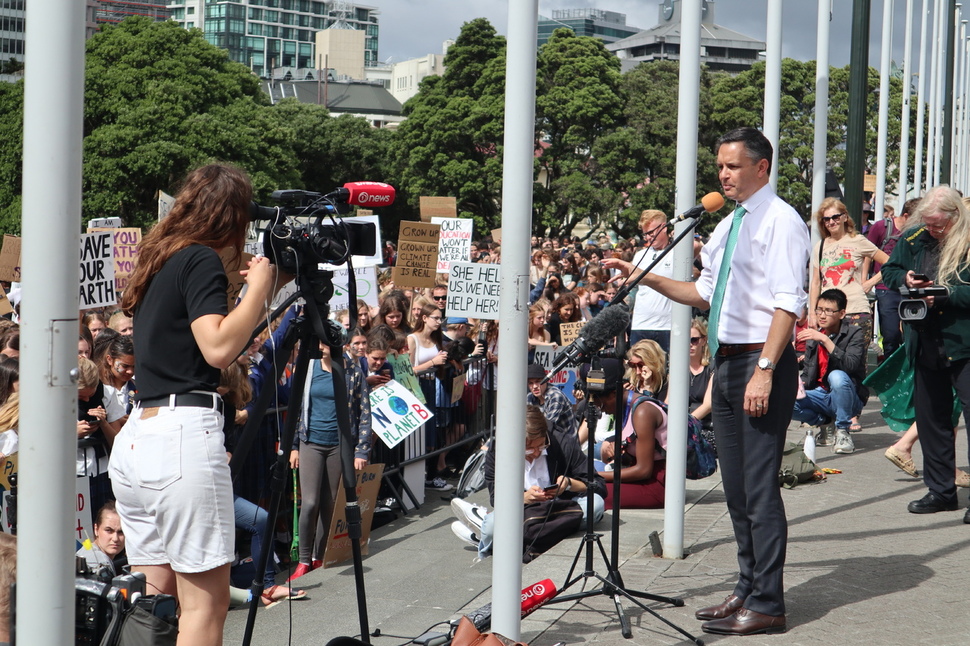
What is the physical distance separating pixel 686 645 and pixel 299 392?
2106 millimetres

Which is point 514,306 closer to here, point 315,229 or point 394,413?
point 315,229

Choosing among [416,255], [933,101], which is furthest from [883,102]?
[416,255]

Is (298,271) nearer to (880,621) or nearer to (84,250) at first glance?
(880,621)

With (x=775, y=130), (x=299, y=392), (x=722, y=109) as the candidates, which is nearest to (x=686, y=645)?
(x=299, y=392)

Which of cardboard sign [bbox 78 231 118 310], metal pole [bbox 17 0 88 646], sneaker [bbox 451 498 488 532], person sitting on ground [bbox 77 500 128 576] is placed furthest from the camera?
cardboard sign [bbox 78 231 118 310]

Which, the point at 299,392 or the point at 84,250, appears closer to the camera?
the point at 299,392

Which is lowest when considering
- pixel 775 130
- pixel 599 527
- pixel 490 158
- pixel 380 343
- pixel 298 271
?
pixel 599 527

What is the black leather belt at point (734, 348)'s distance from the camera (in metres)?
5.09

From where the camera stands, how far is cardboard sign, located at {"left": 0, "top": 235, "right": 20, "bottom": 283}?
12.8 meters

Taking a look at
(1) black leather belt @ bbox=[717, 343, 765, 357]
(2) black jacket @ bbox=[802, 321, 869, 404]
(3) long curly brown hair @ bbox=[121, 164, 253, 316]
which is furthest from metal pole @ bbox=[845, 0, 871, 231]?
(3) long curly brown hair @ bbox=[121, 164, 253, 316]

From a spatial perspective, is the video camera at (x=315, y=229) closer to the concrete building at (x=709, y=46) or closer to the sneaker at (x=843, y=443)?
the sneaker at (x=843, y=443)

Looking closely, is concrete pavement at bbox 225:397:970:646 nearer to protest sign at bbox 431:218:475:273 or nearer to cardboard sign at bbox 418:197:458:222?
protest sign at bbox 431:218:475:273

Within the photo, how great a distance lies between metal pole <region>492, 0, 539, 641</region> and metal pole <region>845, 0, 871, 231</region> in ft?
33.5

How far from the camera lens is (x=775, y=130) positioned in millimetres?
8422
